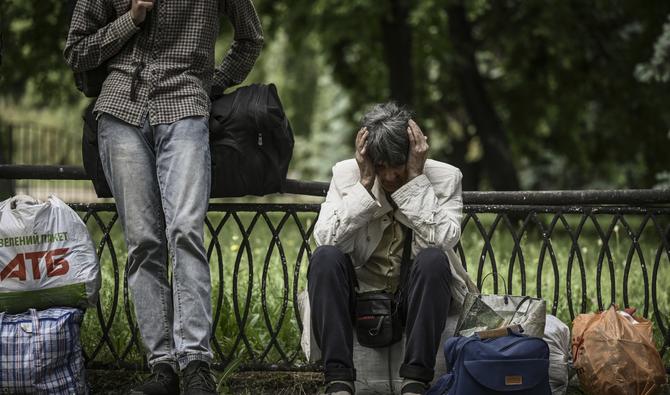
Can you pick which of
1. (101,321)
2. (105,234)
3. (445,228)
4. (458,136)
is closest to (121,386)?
(101,321)

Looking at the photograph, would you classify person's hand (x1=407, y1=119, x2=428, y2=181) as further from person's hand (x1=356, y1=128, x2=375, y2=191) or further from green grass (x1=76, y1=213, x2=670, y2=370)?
green grass (x1=76, y1=213, x2=670, y2=370)

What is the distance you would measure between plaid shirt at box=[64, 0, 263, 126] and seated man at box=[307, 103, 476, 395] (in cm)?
79

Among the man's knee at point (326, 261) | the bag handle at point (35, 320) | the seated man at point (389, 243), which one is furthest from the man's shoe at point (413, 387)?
the bag handle at point (35, 320)

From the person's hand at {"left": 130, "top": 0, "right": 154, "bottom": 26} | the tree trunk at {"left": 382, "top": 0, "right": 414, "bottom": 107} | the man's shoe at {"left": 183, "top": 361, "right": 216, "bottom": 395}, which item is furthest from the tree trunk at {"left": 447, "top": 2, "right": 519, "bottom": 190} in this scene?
the man's shoe at {"left": 183, "top": 361, "right": 216, "bottom": 395}

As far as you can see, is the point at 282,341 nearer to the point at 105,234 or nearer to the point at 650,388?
the point at 105,234

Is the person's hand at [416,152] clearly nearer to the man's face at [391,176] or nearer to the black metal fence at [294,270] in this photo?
the man's face at [391,176]

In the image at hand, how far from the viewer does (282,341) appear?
5.36 meters

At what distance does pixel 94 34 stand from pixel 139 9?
0.97 feet

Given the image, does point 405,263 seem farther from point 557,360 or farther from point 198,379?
point 198,379

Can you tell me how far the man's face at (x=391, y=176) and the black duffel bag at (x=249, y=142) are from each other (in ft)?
1.74

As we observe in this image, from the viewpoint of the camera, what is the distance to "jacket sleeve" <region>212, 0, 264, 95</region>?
475 centimetres

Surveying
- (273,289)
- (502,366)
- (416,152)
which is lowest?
(273,289)

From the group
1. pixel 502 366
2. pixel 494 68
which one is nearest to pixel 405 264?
pixel 502 366

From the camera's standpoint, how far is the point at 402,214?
4.37 metres
